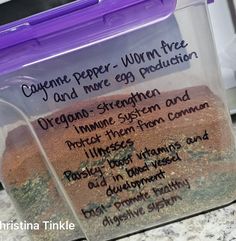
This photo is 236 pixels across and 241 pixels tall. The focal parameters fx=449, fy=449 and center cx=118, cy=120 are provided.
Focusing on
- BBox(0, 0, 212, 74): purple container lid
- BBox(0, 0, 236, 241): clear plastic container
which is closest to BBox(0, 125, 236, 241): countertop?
BBox(0, 0, 236, 241): clear plastic container

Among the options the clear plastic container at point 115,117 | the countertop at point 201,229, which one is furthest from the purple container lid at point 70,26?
the countertop at point 201,229

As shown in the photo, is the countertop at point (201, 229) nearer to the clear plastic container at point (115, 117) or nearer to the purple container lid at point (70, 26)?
the clear plastic container at point (115, 117)

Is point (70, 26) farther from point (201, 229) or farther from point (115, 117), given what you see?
point (201, 229)

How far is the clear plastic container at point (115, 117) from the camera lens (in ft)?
1.28

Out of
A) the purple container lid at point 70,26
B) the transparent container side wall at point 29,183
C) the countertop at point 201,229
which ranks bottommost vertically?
the countertop at point 201,229

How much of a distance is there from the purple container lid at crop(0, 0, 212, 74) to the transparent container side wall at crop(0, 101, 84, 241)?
0.05m

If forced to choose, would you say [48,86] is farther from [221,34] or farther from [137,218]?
[221,34]

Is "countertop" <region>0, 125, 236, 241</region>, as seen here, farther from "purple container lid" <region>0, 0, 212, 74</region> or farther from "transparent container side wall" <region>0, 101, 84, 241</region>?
"purple container lid" <region>0, 0, 212, 74</region>

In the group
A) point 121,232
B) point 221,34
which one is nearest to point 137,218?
point 121,232

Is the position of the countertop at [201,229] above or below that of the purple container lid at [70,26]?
below

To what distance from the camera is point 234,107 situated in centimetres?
60

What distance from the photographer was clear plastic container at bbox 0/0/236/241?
390 mm

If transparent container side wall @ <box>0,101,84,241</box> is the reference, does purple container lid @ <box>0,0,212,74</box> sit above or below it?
above

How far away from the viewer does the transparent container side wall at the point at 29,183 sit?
1.37 ft
